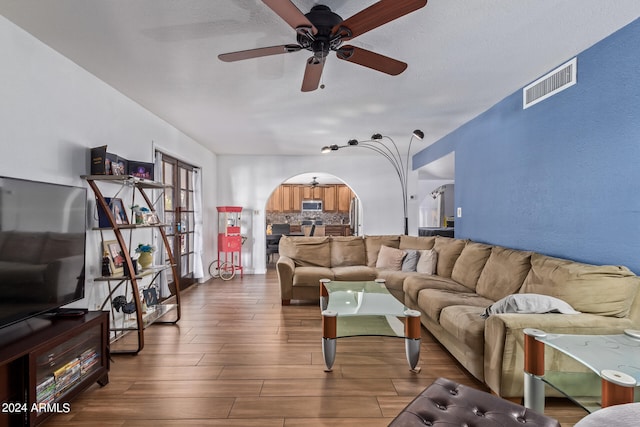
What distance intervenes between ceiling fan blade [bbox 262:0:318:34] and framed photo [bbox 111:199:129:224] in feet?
7.68

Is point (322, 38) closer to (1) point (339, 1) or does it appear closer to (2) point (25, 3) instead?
(1) point (339, 1)

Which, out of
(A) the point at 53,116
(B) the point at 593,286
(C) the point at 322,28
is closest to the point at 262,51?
(C) the point at 322,28

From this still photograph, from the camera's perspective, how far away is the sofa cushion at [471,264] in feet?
11.3

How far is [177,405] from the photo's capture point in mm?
2084

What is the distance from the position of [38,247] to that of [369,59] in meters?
2.35

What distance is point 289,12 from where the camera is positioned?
1628 mm

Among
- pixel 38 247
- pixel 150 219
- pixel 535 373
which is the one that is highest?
pixel 150 219

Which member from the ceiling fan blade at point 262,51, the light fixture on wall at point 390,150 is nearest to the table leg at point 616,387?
the ceiling fan blade at point 262,51

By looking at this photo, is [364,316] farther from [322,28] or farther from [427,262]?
[322,28]

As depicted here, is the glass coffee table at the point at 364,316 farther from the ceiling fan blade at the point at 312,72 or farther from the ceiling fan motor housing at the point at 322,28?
the ceiling fan motor housing at the point at 322,28

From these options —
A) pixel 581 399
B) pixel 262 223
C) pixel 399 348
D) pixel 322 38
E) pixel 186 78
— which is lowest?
pixel 399 348

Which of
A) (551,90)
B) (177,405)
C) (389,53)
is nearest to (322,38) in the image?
(389,53)

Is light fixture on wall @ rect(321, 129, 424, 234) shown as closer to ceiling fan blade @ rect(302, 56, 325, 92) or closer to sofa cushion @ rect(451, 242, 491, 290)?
sofa cushion @ rect(451, 242, 491, 290)

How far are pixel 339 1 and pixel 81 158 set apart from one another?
7.94ft
